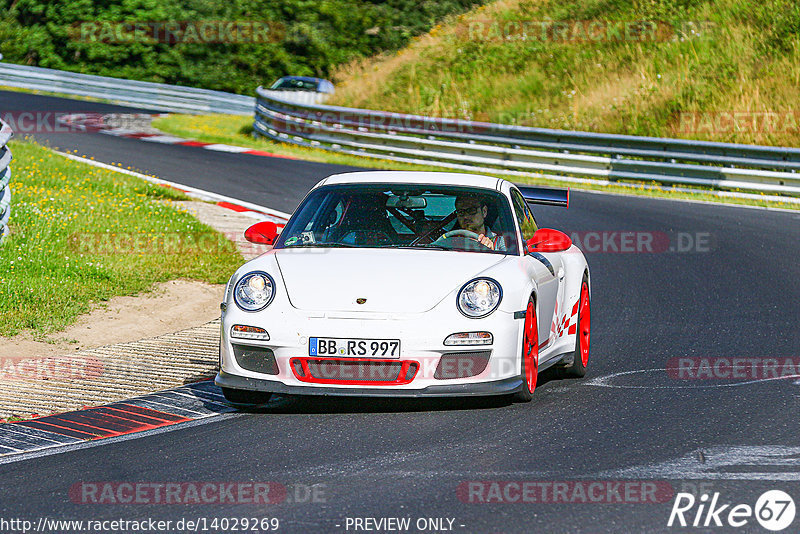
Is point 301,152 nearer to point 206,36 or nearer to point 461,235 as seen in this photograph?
point 461,235

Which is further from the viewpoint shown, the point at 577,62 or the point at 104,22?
the point at 104,22

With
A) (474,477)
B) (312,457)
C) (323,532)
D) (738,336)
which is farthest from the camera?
(738,336)

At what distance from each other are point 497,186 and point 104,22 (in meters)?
40.7

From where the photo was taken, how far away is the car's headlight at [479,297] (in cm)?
673

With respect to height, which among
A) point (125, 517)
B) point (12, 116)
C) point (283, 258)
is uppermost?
point (283, 258)

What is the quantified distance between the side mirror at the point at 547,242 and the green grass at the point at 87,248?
412 cm

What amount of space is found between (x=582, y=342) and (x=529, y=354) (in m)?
1.24

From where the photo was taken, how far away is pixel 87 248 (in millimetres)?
12562

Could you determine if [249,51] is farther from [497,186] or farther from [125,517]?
[125,517]

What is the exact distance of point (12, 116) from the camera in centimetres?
2955

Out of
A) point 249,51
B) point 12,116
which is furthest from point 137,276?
point 249,51

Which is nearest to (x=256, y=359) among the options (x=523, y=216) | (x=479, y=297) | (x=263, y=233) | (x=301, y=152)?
(x=263, y=233)

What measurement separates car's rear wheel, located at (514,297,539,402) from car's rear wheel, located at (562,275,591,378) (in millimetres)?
785

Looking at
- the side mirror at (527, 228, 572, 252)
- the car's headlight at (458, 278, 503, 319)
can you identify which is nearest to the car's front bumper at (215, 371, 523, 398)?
the car's headlight at (458, 278, 503, 319)
